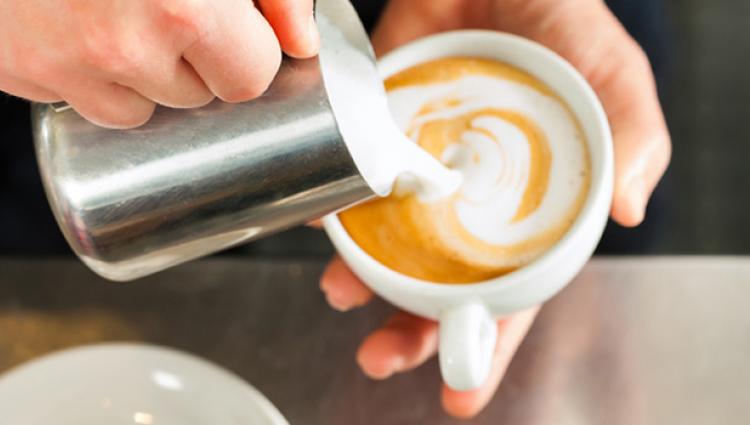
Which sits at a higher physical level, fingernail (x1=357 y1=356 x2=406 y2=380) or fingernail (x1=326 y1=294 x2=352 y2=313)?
fingernail (x1=326 y1=294 x2=352 y2=313)

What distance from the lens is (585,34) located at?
733mm

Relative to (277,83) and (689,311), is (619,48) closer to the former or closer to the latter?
(689,311)

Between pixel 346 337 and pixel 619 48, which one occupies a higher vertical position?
pixel 619 48

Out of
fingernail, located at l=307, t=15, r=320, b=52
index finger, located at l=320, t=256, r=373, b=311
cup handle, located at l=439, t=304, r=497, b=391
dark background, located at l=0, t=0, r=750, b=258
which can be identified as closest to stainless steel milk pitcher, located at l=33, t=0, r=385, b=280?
fingernail, located at l=307, t=15, r=320, b=52

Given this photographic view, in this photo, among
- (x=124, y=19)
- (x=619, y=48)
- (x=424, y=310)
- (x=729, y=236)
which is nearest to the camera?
(x=124, y=19)

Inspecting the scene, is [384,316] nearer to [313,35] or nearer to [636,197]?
[636,197]

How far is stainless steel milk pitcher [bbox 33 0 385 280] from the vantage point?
48 centimetres

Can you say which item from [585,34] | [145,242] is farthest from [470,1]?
[145,242]

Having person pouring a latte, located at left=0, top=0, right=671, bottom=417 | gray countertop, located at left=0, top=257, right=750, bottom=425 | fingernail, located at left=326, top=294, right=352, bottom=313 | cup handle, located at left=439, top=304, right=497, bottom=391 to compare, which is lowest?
gray countertop, located at left=0, top=257, right=750, bottom=425

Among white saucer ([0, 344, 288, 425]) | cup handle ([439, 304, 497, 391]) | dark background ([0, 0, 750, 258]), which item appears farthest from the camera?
dark background ([0, 0, 750, 258])

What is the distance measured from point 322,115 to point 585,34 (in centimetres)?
34

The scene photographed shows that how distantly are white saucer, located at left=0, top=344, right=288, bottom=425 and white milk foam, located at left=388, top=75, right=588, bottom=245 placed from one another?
0.22 metres

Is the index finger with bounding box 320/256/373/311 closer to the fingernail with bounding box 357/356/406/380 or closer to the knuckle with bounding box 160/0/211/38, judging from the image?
the fingernail with bounding box 357/356/406/380

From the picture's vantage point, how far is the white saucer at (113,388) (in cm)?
66
